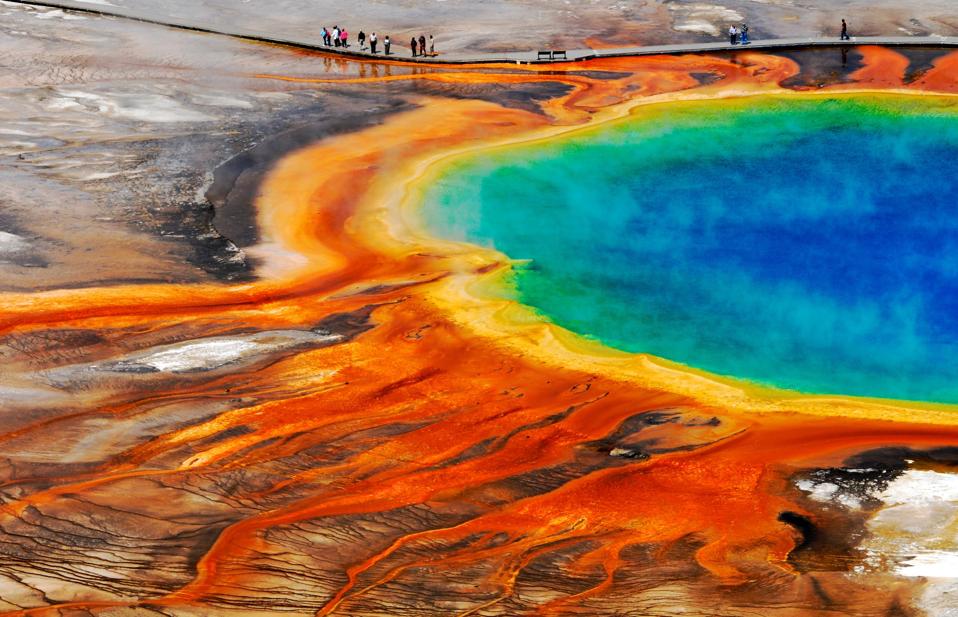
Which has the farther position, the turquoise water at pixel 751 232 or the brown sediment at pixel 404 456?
the turquoise water at pixel 751 232

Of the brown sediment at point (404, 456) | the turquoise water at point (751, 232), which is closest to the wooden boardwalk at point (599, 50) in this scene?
the turquoise water at point (751, 232)

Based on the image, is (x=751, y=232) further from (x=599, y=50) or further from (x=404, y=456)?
(x=599, y=50)

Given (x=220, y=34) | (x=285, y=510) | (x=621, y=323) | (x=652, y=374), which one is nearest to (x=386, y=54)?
(x=220, y=34)

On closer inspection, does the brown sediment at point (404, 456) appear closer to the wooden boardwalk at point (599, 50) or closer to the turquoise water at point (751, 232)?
the turquoise water at point (751, 232)

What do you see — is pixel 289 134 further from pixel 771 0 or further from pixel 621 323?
pixel 771 0

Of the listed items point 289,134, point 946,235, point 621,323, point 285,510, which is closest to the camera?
point 285,510

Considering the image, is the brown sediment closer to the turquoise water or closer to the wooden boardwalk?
the turquoise water
